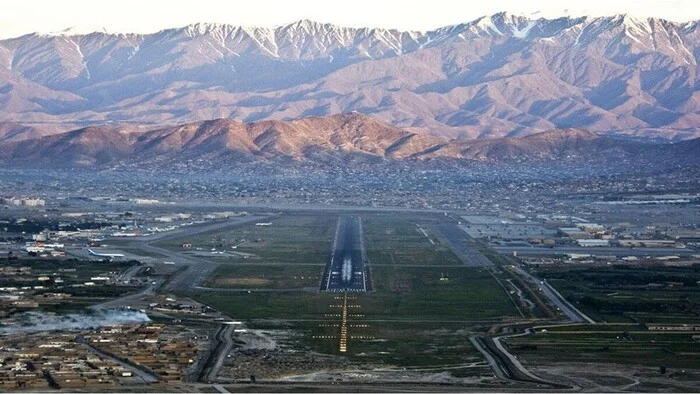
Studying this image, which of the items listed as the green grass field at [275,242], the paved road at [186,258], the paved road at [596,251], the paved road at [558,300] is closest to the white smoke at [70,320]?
the paved road at [186,258]

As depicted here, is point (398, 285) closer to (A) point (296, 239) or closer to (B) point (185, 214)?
(A) point (296, 239)

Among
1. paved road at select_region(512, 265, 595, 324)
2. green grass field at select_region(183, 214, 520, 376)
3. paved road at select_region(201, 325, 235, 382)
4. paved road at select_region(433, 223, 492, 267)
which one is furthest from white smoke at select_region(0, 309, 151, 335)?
paved road at select_region(433, 223, 492, 267)

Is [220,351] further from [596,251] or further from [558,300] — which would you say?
[596,251]

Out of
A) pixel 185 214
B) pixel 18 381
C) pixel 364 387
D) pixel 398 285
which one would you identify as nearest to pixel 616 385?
pixel 364 387

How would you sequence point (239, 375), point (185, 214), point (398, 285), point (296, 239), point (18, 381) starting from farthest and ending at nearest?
1. point (185, 214)
2. point (296, 239)
3. point (398, 285)
4. point (239, 375)
5. point (18, 381)

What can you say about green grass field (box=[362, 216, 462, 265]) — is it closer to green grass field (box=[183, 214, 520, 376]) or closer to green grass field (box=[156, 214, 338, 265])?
green grass field (box=[183, 214, 520, 376])

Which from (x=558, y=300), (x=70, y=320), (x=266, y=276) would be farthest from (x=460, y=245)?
(x=70, y=320)
